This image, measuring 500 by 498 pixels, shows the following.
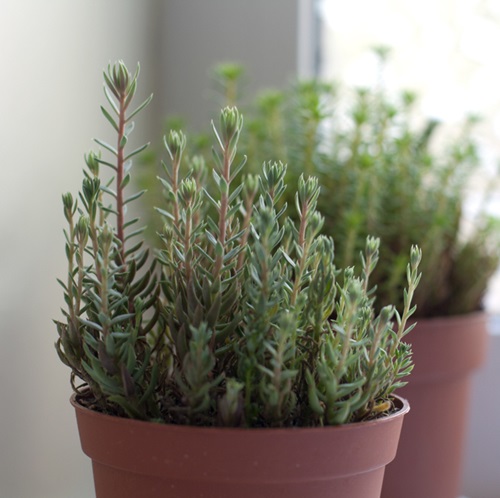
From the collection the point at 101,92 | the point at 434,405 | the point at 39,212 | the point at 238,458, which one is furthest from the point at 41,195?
the point at 434,405

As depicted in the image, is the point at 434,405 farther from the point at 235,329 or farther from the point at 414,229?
the point at 235,329

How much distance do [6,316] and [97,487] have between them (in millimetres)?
182

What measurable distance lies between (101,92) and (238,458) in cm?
52

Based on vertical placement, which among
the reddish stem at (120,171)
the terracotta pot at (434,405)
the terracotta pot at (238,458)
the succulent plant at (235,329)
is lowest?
the terracotta pot at (434,405)

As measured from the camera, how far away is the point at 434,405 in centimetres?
83

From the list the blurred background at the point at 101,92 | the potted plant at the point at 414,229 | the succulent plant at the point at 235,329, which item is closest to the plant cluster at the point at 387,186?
the potted plant at the point at 414,229

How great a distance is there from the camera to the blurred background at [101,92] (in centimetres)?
65

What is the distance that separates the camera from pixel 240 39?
1.14m

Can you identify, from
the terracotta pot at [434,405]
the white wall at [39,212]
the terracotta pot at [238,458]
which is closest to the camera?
the terracotta pot at [238,458]

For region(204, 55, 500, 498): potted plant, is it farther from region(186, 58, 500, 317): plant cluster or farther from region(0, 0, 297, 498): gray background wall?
region(0, 0, 297, 498): gray background wall

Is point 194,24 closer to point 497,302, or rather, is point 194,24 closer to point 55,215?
point 55,215

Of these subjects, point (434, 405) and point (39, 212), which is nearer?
point (39, 212)

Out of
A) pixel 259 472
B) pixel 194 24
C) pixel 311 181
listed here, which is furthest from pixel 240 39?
pixel 259 472

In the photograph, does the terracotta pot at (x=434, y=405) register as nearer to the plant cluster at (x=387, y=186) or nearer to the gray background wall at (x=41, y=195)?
the plant cluster at (x=387, y=186)
